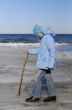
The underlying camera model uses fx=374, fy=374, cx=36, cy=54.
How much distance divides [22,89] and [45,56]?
2.14 meters

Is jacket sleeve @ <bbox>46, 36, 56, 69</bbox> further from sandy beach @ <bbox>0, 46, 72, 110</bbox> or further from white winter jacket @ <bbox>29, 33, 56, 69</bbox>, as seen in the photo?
sandy beach @ <bbox>0, 46, 72, 110</bbox>

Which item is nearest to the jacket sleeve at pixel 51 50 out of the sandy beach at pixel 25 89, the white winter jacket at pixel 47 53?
the white winter jacket at pixel 47 53

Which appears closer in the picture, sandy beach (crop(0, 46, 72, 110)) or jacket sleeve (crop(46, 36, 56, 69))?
sandy beach (crop(0, 46, 72, 110))

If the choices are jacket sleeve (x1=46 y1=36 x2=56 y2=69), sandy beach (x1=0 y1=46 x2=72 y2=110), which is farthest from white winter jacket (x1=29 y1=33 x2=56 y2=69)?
sandy beach (x1=0 y1=46 x2=72 y2=110)

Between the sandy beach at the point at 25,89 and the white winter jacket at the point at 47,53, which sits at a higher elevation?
the white winter jacket at the point at 47,53

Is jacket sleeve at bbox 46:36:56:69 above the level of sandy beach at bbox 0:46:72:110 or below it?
above

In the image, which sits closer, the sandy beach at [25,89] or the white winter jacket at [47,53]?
the sandy beach at [25,89]

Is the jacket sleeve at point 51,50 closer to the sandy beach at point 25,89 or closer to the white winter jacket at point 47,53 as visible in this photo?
the white winter jacket at point 47,53

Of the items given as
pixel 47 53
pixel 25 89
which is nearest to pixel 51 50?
pixel 47 53

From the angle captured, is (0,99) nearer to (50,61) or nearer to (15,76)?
(50,61)

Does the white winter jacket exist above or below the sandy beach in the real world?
above

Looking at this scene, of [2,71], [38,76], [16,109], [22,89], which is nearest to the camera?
[16,109]

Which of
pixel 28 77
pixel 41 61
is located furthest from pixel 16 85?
pixel 41 61

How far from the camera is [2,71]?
14.1m
